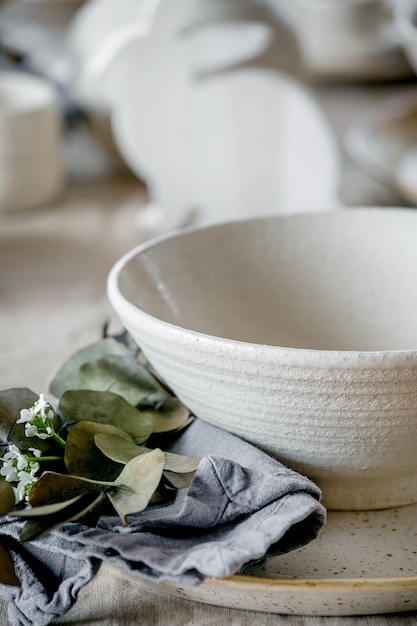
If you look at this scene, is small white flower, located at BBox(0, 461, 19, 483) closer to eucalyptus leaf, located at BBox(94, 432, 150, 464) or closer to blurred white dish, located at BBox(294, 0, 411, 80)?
eucalyptus leaf, located at BBox(94, 432, 150, 464)

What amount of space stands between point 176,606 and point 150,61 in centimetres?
64

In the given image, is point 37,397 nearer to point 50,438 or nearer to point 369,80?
point 50,438

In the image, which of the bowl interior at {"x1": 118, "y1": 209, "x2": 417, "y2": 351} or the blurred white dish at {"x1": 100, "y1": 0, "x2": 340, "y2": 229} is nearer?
the bowl interior at {"x1": 118, "y1": 209, "x2": 417, "y2": 351}

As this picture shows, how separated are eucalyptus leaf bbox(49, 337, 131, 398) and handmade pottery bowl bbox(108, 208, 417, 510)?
4cm

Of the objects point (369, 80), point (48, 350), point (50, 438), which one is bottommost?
point (369, 80)

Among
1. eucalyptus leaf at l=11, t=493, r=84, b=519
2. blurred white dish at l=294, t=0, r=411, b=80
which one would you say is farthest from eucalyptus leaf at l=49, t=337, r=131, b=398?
blurred white dish at l=294, t=0, r=411, b=80

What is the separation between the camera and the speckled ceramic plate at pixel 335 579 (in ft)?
1.12

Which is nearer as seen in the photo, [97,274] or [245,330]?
[245,330]

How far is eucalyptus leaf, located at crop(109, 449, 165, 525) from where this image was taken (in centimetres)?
36

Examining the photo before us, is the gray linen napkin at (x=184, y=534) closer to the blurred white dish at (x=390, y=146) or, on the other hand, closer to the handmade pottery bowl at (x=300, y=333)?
the handmade pottery bowl at (x=300, y=333)

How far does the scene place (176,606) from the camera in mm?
366

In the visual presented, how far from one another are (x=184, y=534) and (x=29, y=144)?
639 millimetres

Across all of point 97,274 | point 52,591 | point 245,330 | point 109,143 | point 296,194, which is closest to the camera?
point 52,591

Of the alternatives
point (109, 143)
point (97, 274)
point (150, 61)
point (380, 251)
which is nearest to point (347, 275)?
point (380, 251)
